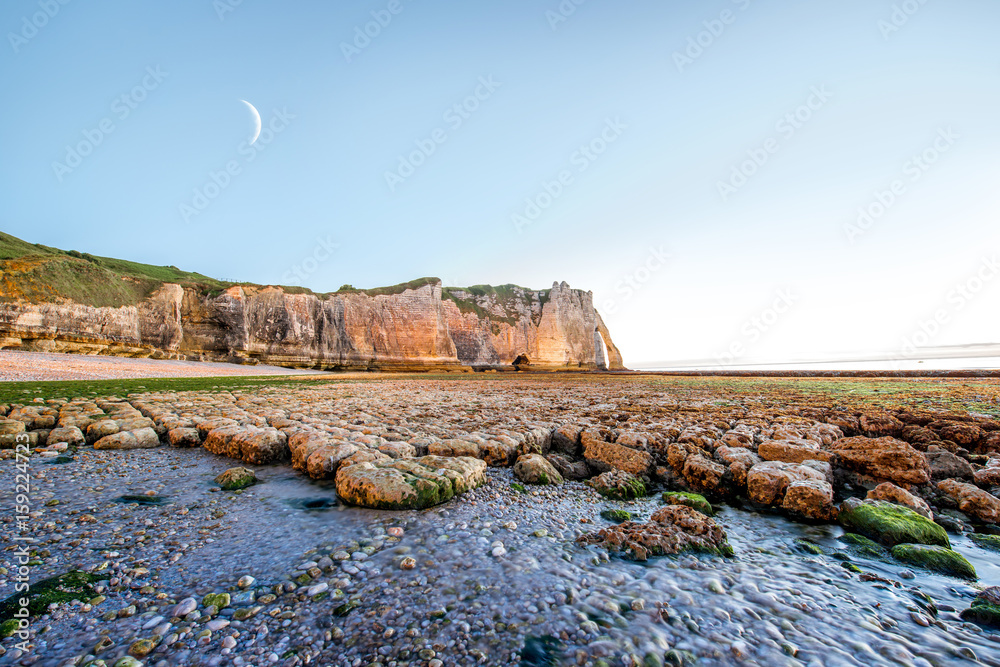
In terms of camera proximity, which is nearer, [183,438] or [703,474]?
[703,474]

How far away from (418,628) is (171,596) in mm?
1612

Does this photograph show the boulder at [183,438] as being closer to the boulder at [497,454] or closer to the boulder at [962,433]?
the boulder at [497,454]

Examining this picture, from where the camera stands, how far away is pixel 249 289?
142 feet

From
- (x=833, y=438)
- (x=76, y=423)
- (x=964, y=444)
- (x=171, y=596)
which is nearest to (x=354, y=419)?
(x=76, y=423)

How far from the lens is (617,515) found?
13.2 feet

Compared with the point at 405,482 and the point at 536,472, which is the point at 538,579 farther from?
the point at 536,472

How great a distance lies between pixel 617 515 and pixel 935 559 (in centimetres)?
245

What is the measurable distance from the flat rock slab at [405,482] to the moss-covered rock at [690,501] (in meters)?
2.20

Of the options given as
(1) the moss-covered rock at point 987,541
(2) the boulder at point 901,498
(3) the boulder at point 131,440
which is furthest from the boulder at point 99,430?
(1) the moss-covered rock at point 987,541

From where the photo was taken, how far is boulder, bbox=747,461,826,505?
14.1 feet

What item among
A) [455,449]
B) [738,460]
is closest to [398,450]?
[455,449]

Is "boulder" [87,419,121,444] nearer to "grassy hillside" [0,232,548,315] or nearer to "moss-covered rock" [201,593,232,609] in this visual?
"moss-covered rock" [201,593,232,609]

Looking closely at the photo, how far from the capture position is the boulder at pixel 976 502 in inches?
154

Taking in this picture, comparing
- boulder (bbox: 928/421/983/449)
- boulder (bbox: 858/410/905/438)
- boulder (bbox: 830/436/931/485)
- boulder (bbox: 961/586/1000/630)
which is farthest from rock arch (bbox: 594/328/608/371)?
boulder (bbox: 961/586/1000/630)
